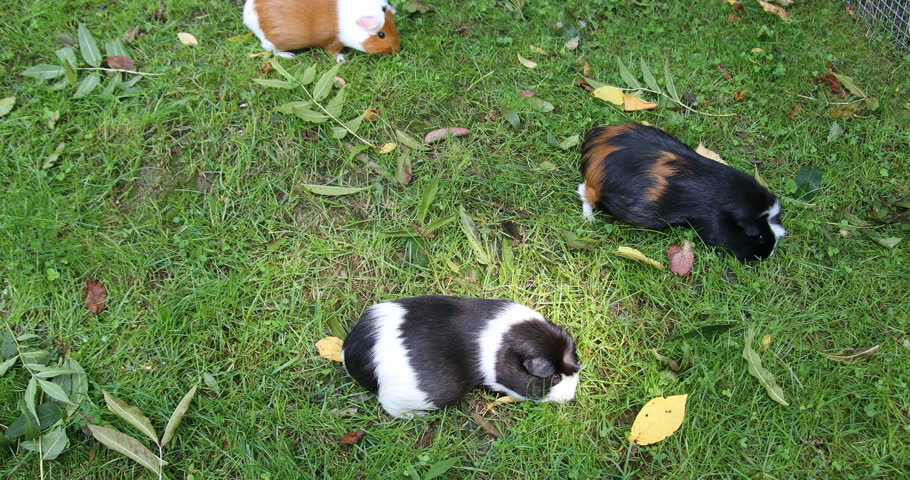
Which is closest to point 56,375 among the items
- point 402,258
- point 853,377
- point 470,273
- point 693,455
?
point 402,258

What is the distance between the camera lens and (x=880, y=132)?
11.1 feet

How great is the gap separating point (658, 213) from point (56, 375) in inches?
115

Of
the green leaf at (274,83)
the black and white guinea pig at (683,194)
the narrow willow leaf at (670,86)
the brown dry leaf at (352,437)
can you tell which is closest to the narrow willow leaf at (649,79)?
the narrow willow leaf at (670,86)

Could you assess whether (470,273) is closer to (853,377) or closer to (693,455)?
(693,455)

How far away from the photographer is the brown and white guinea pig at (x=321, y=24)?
135 inches

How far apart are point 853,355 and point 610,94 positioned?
1877 mm

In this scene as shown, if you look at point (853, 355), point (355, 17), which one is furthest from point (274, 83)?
Answer: point (853, 355)

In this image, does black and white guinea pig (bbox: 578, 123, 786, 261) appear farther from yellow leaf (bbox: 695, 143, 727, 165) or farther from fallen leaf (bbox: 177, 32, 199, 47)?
fallen leaf (bbox: 177, 32, 199, 47)

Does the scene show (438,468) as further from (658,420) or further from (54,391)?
(54,391)

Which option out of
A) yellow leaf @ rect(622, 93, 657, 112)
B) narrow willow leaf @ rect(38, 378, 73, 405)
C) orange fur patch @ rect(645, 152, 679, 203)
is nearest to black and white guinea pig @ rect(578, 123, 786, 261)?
orange fur patch @ rect(645, 152, 679, 203)

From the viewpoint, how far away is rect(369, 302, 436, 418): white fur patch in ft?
7.66

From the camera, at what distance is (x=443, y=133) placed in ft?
10.8

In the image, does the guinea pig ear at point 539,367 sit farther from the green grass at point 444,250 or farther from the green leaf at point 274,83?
the green leaf at point 274,83

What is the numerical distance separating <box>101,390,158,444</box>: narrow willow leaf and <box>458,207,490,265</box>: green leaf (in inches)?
65.6
